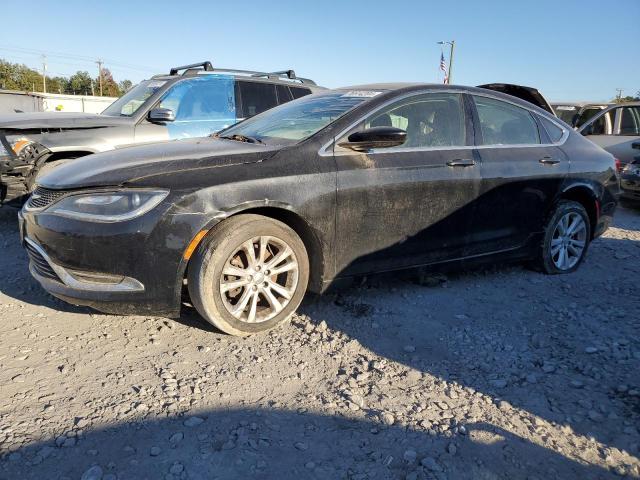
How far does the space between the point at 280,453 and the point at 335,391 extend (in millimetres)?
595

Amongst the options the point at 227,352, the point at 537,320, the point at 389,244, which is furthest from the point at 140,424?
the point at 537,320

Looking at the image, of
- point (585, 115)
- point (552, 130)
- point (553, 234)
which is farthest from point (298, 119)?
point (585, 115)

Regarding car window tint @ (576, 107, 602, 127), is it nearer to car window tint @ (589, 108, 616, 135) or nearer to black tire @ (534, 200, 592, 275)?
car window tint @ (589, 108, 616, 135)

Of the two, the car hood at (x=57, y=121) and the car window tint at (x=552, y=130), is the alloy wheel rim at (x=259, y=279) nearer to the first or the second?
the car window tint at (x=552, y=130)

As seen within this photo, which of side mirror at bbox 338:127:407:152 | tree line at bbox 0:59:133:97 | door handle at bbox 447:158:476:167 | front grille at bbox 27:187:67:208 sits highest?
tree line at bbox 0:59:133:97

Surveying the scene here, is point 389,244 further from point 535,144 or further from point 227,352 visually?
point 535,144

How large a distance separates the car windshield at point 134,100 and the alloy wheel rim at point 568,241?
16.5 feet

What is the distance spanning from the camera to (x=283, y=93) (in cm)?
772

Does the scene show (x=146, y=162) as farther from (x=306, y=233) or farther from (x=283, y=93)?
(x=283, y=93)

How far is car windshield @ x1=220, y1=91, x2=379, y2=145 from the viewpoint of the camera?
12.3 feet

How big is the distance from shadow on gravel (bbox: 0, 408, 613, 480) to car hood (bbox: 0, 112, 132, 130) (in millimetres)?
4391

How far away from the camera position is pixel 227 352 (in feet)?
10.3

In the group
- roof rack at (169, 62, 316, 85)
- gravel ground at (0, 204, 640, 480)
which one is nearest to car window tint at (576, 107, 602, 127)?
roof rack at (169, 62, 316, 85)

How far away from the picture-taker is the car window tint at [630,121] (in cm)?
967
